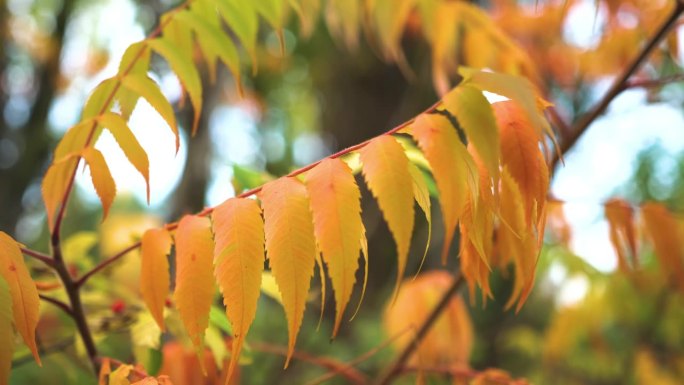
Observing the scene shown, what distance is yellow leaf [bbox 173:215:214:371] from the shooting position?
0.56m

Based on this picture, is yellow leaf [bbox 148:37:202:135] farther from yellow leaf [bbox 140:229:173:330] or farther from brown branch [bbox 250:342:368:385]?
brown branch [bbox 250:342:368:385]

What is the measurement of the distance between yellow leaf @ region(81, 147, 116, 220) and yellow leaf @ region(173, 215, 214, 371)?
0.28ft

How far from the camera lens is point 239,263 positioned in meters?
0.55

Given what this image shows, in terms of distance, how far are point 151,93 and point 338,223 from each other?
305 mm

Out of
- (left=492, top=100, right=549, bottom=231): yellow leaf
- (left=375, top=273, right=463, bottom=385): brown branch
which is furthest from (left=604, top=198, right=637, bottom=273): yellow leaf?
(left=492, top=100, right=549, bottom=231): yellow leaf

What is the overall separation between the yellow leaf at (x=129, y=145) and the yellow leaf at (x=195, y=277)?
77 millimetres

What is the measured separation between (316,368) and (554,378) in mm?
921

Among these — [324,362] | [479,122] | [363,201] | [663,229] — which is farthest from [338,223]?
[363,201]

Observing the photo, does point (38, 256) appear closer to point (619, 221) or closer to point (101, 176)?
point (101, 176)

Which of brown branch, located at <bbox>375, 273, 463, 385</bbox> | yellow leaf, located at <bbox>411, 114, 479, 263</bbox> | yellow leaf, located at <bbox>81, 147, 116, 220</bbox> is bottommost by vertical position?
brown branch, located at <bbox>375, 273, 463, 385</bbox>

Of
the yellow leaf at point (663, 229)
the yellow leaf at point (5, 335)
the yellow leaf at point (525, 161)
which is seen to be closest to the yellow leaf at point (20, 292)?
the yellow leaf at point (5, 335)

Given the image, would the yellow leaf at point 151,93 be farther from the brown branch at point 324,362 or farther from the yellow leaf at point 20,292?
the brown branch at point 324,362

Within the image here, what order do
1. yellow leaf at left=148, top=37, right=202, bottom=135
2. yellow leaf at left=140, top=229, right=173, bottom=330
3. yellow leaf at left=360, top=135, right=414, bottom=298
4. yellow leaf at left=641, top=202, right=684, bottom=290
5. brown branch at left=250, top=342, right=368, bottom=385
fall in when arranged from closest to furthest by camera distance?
yellow leaf at left=360, top=135, right=414, bottom=298 < yellow leaf at left=140, top=229, right=173, bottom=330 < yellow leaf at left=148, top=37, right=202, bottom=135 < brown branch at left=250, top=342, right=368, bottom=385 < yellow leaf at left=641, top=202, right=684, bottom=290

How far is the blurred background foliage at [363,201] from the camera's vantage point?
111cm
